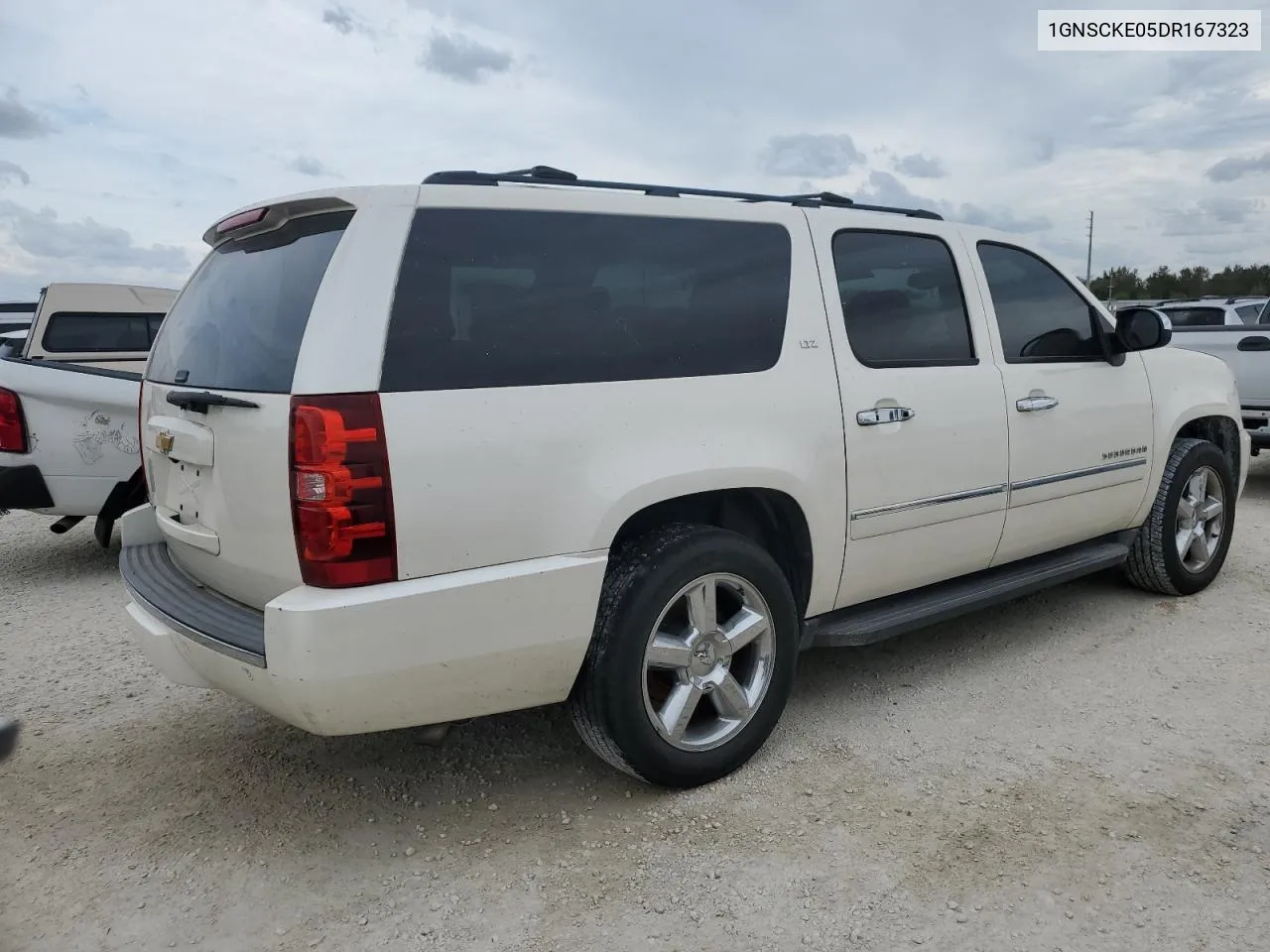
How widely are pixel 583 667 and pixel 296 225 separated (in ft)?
5.03

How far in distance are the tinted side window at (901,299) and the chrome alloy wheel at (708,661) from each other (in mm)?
991

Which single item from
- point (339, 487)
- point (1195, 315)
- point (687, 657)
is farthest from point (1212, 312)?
point (339, 487)

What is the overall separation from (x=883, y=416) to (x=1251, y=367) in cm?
667

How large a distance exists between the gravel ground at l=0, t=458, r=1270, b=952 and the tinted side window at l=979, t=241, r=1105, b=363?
134cm

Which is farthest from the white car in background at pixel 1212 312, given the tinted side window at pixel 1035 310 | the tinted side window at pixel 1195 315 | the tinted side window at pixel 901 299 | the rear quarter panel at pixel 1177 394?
the tinted side window at pixel 901 299

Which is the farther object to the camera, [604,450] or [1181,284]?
[1181,284]

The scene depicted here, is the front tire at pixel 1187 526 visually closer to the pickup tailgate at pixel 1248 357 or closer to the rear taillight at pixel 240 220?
the pickup tailgate at pixel 1248 357

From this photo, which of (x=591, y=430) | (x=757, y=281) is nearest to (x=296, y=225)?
(x=591, y=430)

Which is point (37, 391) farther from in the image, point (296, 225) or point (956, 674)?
point (956, 674)

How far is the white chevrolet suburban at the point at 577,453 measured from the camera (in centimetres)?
245

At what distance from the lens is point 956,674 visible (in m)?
4.04

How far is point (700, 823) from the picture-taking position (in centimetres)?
291

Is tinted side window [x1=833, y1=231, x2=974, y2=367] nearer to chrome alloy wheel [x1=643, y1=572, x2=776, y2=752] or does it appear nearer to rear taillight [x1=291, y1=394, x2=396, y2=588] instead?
chrome alloy wheel [x1=643, y1=572, x2=776, y2=752]

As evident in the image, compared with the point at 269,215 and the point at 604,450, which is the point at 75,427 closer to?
the point at 269,215
